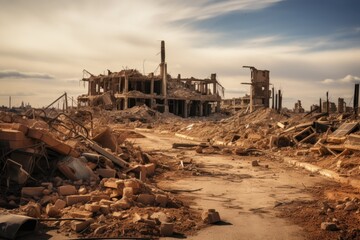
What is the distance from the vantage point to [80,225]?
552 cm

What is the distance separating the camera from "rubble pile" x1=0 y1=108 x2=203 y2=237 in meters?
5.70

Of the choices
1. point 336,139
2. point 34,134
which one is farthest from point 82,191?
point 336,139

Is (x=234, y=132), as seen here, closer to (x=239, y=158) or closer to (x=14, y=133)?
(x=239, y=158)

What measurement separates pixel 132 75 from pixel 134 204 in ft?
138

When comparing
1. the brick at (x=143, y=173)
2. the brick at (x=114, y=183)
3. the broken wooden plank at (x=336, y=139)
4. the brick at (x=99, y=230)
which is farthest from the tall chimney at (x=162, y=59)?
the brick at (x=99, y=230)

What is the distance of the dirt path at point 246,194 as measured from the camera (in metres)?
5.75

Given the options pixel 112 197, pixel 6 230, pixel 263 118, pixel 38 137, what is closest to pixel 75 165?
pixel 38 137

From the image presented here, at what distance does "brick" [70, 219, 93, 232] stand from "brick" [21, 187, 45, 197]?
1788 mm

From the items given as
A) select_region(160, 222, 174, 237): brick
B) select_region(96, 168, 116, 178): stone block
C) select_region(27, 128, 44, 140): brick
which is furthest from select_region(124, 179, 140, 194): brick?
select_region(27, 128, 44, 140): brick

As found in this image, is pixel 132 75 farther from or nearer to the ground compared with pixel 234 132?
farther from the ground

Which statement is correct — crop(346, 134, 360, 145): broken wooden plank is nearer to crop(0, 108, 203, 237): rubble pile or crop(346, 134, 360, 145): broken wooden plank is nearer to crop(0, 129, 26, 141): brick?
crop(0, 108, 203, 237): rubble pile

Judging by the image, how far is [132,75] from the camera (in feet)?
157

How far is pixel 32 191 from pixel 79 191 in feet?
2.71

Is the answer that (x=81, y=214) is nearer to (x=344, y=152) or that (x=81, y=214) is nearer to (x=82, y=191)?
(x=82, y=191)
